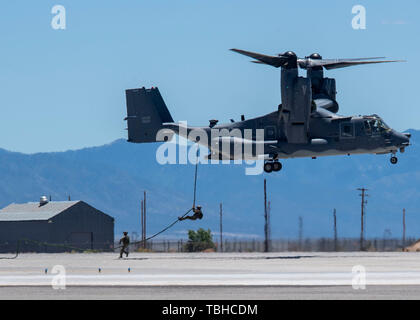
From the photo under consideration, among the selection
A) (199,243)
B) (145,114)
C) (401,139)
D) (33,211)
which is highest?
(145,114)

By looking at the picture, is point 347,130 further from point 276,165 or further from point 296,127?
point 276,165

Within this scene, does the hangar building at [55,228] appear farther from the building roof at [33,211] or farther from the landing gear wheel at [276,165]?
the landing gear wheel at [276,165]

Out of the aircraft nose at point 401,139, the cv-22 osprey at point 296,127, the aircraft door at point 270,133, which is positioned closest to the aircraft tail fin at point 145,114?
the cv-22 osprey at point 296,127

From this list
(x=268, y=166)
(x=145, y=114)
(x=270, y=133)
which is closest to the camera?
(x=270, y=133)

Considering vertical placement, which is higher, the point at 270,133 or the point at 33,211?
the point at 270,133

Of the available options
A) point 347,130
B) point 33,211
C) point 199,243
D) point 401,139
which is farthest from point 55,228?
point 401,139

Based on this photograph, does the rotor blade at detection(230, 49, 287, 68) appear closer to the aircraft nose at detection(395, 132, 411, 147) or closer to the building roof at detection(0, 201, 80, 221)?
the aircraft nose at detection(395, 132, 411, 147)

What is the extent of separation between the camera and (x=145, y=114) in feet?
201

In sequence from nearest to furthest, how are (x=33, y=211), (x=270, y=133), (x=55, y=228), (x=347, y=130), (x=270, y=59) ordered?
(x=270, y=59) < (x=347, y=130) < (x=270, y=133) < (x=55, y=228) < (x=33, y=211)

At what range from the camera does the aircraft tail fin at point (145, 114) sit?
6119 centimetres

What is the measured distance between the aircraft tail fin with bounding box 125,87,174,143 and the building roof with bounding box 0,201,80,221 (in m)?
43.7

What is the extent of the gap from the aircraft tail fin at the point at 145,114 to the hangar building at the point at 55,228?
126 feet

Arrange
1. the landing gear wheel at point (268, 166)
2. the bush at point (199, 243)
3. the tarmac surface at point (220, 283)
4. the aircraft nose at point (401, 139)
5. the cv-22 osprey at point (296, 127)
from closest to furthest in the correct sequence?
the tarmac surface at point (220, 283), the cv-22 osprey at point (296, 127), the aircraft nose at point (401, 139), the landing gear wheel at point (268, 166), the bush at point (199, 243)

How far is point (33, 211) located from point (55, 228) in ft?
23.8
